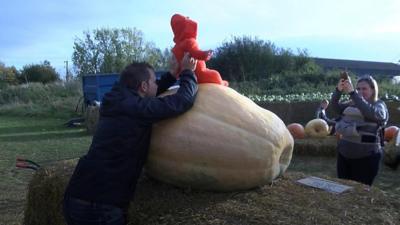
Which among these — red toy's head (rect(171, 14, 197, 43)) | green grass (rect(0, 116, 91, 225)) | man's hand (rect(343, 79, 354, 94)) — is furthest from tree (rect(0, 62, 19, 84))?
red toy's head (rect(171, 14, 197, 43))

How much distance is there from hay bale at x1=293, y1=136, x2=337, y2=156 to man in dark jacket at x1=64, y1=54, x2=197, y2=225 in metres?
8.60

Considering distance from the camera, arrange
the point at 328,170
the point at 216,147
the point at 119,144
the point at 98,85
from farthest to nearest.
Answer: the point at 98,85 < the point at 328,170 < the point at 216,147 < the point at 119,144

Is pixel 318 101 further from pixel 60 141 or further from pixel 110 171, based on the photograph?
pixel 110 171

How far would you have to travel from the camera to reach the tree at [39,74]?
173ft

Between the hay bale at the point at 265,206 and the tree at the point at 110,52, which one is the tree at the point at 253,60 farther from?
the hay bale at the point at 265,206

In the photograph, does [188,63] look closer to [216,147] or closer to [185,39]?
[185,39]

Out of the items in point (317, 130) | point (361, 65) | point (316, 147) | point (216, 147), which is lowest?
point (316, 147)

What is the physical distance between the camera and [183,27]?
349cm

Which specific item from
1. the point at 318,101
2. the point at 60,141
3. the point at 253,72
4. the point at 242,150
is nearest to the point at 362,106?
the point at 242,150

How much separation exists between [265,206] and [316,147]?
8381 mm

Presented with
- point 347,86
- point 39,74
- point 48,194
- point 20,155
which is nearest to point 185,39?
point 48,194

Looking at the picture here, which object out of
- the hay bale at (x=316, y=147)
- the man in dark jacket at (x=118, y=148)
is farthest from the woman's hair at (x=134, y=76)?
the hay bale at (x=316, y=147)

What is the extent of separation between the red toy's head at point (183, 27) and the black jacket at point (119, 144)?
54 centimetres

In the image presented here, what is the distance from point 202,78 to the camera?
362 cm
